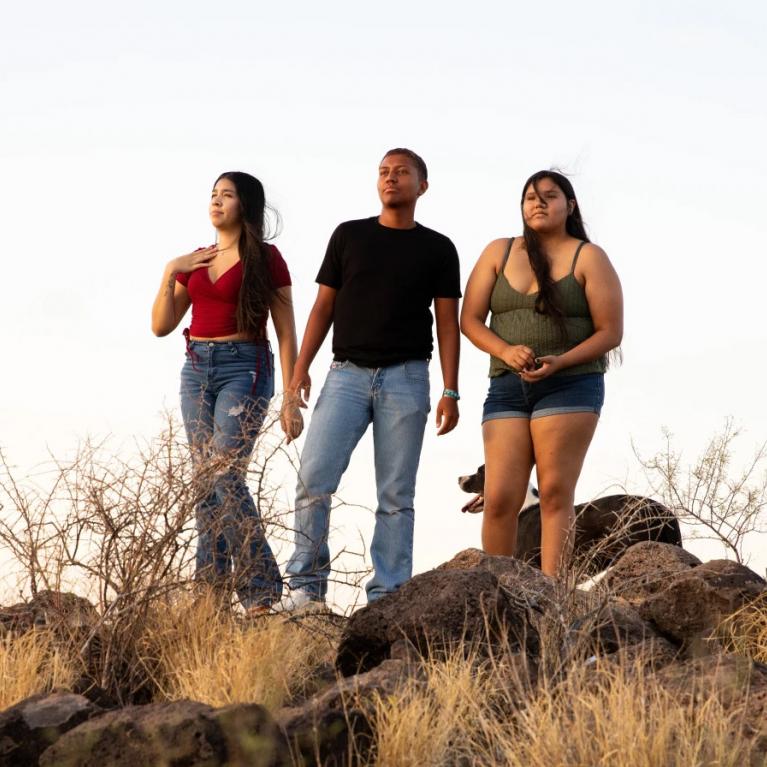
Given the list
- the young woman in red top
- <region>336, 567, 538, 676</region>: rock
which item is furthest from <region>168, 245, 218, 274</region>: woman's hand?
<region>336, 567, 538, 676</region>: rock

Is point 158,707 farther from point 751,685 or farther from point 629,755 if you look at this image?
point 751,685

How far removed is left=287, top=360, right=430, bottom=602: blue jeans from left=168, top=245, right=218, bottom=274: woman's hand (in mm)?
1108

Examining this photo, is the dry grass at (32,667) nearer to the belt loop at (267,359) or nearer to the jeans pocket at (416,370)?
the belt loop at (267,359)

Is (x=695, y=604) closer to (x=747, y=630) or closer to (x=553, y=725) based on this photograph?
(x=747, y=630)

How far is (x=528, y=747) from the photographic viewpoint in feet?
14.5

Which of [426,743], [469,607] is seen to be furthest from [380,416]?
[426,743]

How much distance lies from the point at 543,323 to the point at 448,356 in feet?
2.00

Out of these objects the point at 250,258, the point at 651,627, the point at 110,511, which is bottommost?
the point at 651,627

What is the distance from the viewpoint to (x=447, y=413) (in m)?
7.48

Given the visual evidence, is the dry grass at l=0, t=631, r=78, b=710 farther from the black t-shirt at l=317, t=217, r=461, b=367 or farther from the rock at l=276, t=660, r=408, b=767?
the black t-shirt at l=317, t=217, r=461, b=367

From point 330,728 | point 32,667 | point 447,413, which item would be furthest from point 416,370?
point 330,728

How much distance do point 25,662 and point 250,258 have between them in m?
2.75

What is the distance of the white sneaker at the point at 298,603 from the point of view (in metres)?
6.66

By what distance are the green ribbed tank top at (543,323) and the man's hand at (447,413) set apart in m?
0.38
